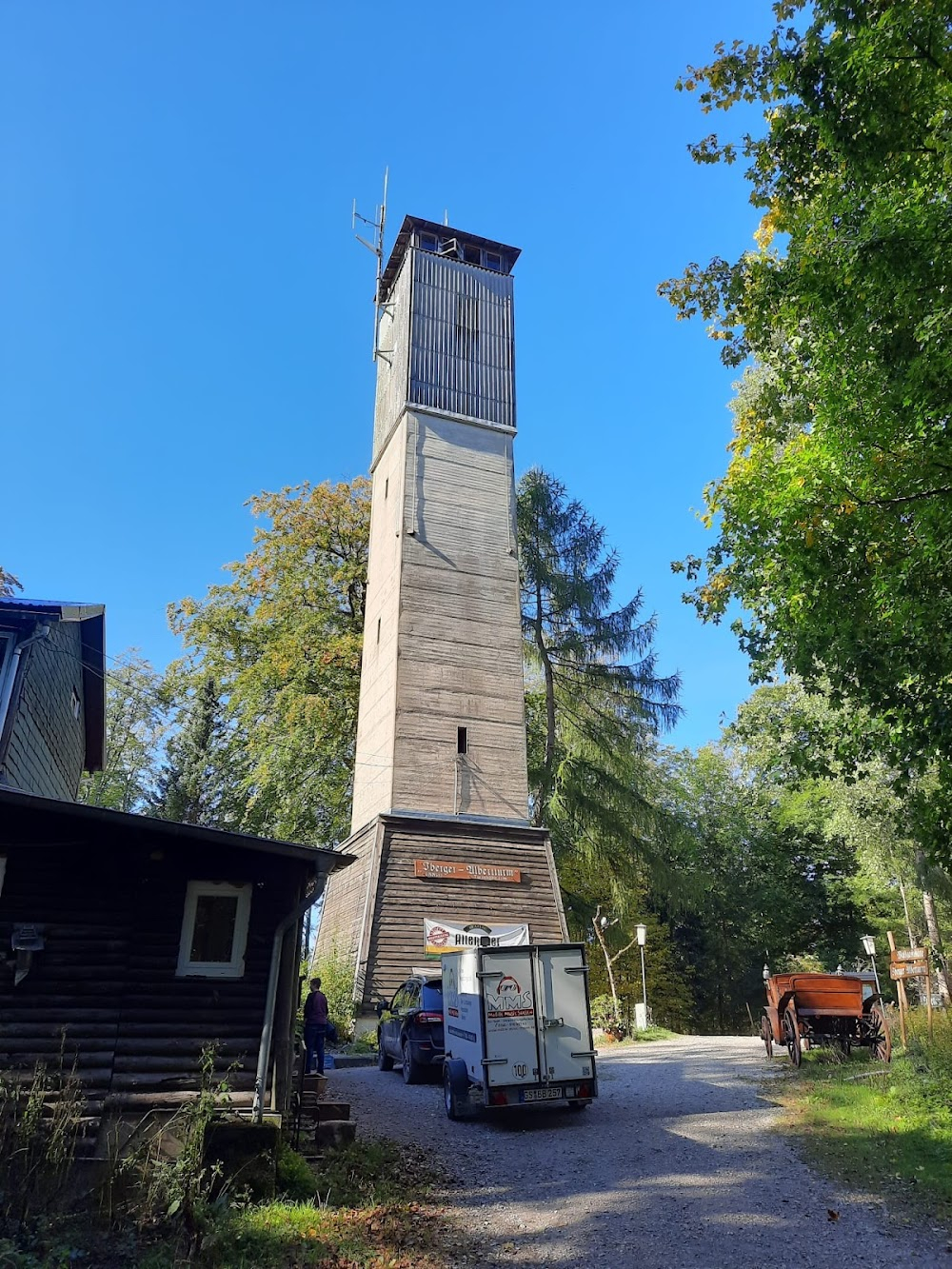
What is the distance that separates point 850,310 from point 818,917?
39790 mm

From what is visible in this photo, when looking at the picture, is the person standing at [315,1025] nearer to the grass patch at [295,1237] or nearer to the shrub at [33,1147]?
the grass patch at [295,1237]

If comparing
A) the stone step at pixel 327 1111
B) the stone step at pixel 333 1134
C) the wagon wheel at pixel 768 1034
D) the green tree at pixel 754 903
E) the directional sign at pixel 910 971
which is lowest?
the stone step at pixel 333 1134

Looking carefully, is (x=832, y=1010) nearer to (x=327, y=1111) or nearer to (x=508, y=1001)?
(x=508, y=1001)

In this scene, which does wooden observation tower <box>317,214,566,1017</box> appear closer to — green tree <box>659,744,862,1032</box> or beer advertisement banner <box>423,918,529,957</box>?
beer advertisement banner <box>423,918,529,957</box>

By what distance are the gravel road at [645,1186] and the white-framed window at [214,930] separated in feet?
10.1

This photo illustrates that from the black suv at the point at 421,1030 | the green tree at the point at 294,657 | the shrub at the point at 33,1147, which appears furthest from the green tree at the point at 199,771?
the shrub at the point at 33,1147

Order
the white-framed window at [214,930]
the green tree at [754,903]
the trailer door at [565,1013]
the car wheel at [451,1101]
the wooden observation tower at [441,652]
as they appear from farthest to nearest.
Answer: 1. the green tree at [754,903]
2. the wooden observation tower at [441,652]
3. the car wheel at [451,1101]
4. the trailer door at [565,1013]
5. the white-framed window at [214,930]

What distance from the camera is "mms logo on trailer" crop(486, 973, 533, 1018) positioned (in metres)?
11.2

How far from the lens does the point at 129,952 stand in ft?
29.1

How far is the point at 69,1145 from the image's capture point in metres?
7.43

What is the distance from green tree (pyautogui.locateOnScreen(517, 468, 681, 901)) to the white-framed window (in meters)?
20.4

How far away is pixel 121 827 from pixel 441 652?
51.2ft

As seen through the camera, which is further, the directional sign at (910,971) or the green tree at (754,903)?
the green tree at (754,903)

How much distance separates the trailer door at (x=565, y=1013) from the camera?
11.3 m
